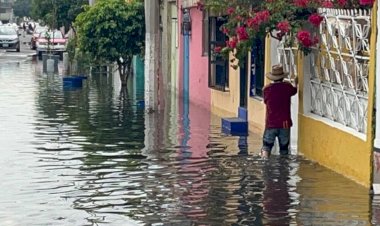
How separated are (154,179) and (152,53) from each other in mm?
10397

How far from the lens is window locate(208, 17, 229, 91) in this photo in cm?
2367

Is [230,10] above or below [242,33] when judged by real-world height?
above

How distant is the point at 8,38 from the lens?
62.0m

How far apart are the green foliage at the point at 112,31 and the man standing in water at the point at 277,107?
15.6 m

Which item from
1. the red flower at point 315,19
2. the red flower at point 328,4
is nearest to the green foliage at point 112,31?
the red flower at point 315,19

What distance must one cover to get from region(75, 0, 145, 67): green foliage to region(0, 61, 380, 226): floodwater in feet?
26.6

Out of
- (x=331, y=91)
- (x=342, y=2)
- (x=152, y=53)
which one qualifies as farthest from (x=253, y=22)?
(x=152, y=53)

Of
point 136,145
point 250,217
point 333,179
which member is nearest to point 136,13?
point 136,145

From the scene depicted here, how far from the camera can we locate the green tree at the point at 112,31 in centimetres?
3034

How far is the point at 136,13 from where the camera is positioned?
30.7 m

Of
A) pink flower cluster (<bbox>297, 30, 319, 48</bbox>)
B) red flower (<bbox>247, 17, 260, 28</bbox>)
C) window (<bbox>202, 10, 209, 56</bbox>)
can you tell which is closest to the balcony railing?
window (<bbox>202, 10, 209, 56</bbox>)

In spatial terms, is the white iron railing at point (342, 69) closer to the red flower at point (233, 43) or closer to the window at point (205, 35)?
the red flower at point (233, 43)

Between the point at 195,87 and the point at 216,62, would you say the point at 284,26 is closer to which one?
the point at 216,62

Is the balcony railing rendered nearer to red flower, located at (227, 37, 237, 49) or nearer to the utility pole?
the utility pole
